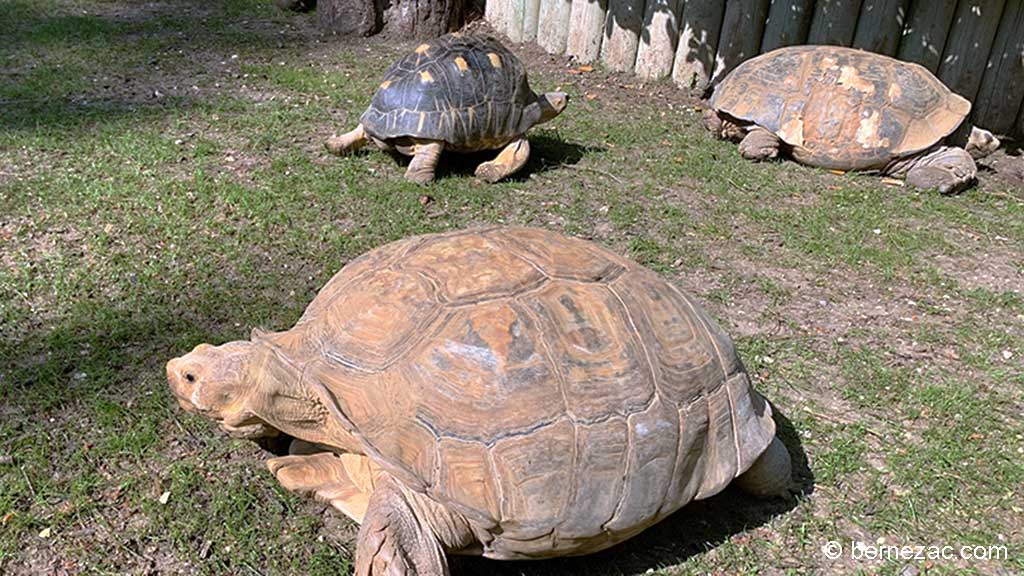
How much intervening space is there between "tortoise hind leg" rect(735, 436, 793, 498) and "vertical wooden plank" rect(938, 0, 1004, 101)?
505cm

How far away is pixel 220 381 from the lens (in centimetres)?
227

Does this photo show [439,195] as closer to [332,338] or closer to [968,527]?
[332,338]

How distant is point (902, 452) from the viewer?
3.04m

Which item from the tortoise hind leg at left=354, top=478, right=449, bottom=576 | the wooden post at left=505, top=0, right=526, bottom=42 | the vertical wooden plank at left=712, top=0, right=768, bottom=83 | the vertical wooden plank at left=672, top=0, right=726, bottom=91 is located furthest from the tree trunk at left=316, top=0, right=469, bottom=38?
the tortoise hind leg at left=354, top=478, right=449, bottom=576

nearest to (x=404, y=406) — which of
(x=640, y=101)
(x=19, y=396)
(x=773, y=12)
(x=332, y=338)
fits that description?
(x=332, y=338)

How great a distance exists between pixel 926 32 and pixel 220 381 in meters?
6.25

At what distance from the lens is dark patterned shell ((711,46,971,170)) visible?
5641 millimetres

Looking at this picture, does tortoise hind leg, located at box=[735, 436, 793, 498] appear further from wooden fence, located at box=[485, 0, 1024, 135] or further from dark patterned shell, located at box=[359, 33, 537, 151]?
wooden fence, located at box=[485, 0, 1024, 135]

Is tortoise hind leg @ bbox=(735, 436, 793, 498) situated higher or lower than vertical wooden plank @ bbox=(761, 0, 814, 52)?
lower

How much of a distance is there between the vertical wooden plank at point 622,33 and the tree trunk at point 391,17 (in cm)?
168

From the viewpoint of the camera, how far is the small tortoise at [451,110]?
4.96 metres

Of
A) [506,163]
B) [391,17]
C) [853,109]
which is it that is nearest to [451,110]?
[506,163]

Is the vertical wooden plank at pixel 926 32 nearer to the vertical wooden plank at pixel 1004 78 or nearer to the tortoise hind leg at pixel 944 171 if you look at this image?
the vertical wooden plank at pixel 1004 78

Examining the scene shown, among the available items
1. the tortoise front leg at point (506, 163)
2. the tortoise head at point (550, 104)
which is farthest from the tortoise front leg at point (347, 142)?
the tortoise head at point (550, 104)
